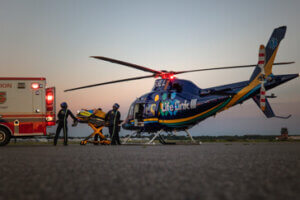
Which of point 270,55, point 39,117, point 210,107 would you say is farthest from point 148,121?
point 270,55

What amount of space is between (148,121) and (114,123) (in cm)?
175

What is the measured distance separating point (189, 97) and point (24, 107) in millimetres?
Answer: 7209

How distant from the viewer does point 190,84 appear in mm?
15883

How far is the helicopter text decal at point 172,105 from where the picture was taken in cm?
1542

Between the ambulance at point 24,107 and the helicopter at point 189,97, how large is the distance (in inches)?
85.0

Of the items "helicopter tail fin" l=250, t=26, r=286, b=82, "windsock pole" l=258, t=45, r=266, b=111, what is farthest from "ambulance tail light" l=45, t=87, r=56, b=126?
"windsock pole" l=258, t=45, r=266, b=111

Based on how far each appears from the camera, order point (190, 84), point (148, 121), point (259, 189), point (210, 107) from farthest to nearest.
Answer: point (148, 121), point (190, 84), point (210, 107), point (259, 189)

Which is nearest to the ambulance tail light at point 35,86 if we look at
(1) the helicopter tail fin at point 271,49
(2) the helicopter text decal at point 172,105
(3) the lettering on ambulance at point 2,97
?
(3) the lettering on ambulance at point 2,97

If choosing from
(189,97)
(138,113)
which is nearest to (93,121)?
(138,113)

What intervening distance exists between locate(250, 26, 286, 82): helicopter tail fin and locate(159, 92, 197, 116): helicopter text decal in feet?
9.13

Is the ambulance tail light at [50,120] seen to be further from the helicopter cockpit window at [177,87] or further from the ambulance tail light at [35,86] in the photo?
the helicopter cockpit window at [177,87]

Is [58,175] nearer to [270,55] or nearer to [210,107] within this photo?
[210,107]

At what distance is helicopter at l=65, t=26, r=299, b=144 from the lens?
14359mm

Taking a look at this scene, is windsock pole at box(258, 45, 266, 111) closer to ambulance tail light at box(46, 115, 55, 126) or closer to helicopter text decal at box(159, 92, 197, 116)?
helicopter text decal at box(159, 92, 197, 116)
